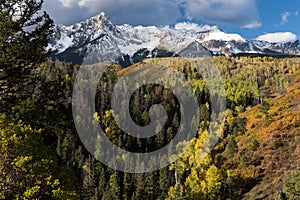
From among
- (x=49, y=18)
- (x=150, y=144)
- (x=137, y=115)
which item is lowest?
(x=150, y=144)

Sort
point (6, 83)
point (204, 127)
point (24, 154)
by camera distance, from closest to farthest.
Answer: point (24, 154)
point (6, 83)
point (204, 127)

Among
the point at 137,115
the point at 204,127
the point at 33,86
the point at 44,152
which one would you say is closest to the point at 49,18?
the point at 33,86

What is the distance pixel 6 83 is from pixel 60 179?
18.3 feet

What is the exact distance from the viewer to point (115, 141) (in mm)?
125500

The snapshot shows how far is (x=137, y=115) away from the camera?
154 m

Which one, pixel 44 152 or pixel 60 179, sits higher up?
pixel 44 152

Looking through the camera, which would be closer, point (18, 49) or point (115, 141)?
point (18, 49)

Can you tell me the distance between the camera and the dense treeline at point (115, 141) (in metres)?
14.9

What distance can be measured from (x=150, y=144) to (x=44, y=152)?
121 meters

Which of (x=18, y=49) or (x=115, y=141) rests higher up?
(x=18, y=49)

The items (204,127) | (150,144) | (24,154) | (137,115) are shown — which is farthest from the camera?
(137,115)

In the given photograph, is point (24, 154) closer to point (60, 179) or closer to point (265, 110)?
point (60, 179)

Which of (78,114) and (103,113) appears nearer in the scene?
(78,114)

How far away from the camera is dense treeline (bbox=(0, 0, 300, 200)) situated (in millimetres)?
14852
